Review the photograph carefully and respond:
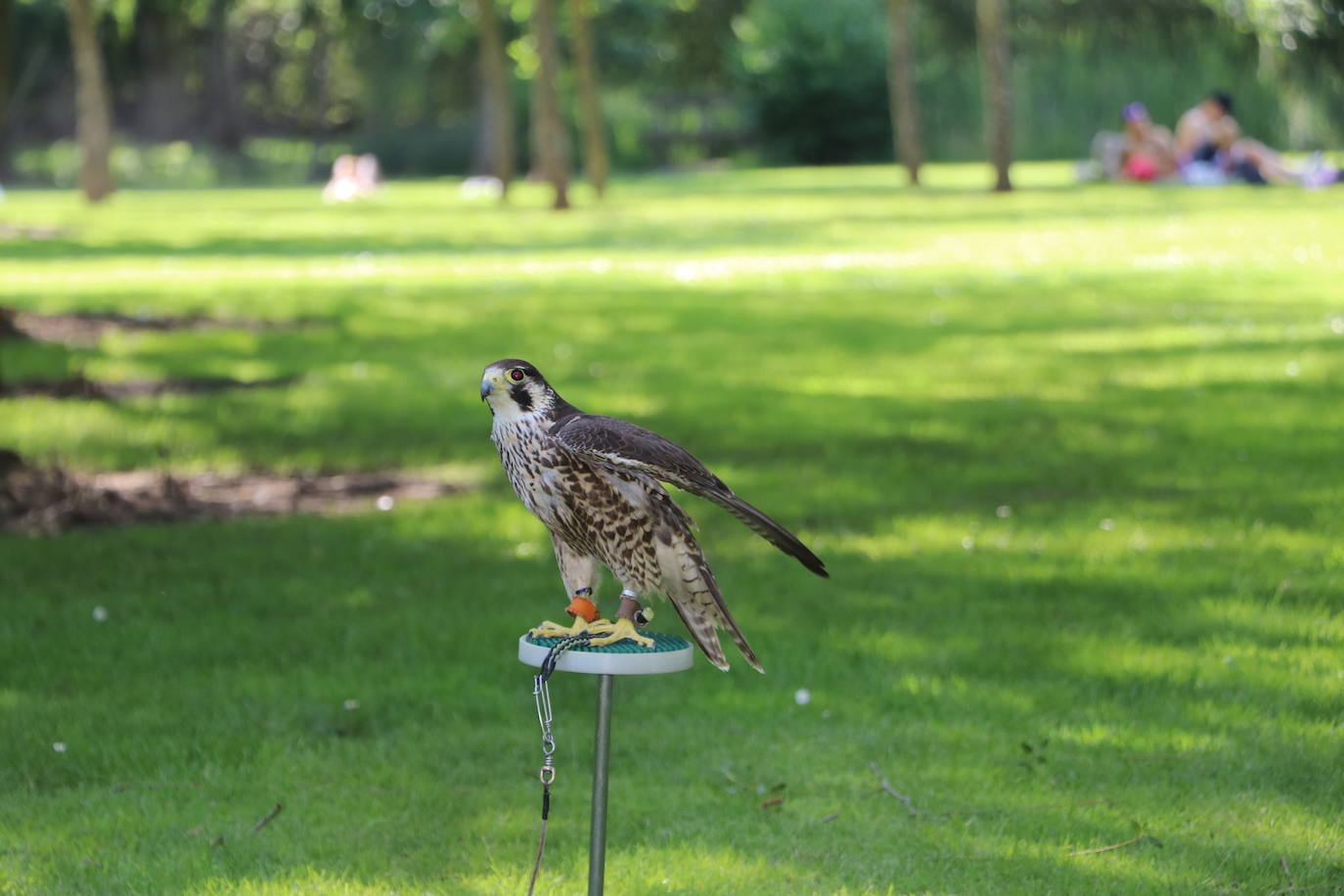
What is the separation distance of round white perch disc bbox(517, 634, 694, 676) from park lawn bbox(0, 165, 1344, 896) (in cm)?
120

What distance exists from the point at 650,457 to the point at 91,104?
32.3 meters

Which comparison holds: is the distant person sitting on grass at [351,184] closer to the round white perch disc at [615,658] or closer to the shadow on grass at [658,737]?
the shadow on grass at [658,737]

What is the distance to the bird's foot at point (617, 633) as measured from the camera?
11.9 ft

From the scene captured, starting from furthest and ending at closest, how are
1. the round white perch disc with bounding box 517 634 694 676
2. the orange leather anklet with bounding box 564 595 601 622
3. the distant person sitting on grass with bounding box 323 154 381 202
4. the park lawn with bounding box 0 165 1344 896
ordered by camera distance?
the distant person sitting on grass with bounding box 323 154 381 202 < the park lawn with bounding box 0 165 1344 896 < the orange leather anklet with bounding box 564 595 601 622 < the round white perch disc with bounding box 517 634 694 676

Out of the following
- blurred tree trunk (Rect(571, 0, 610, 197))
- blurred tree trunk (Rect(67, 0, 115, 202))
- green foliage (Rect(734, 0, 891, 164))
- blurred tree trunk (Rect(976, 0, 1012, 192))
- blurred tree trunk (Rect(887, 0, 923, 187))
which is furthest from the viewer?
green foliage (Rect(734, 0, 891, 164))

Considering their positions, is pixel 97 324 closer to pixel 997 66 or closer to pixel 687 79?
pixel 997 66

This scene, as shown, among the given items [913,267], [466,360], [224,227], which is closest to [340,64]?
[224,227]

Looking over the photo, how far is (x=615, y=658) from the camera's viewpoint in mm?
3389

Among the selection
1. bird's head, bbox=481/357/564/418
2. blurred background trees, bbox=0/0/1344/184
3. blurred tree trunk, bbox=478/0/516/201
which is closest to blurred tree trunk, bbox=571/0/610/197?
blurred tree trunk, bbox=478/0/516/201

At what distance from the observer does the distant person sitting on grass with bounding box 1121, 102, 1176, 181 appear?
36375mm

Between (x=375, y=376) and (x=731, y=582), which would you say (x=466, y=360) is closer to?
(x=375, y=376)

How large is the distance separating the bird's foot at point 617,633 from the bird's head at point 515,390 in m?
0.45

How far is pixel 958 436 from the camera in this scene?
1013 centimetres

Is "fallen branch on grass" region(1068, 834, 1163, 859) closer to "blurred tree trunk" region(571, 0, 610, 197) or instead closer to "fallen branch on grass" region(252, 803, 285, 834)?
"fallen branch on grass" region(252, 803, 285, 834)
